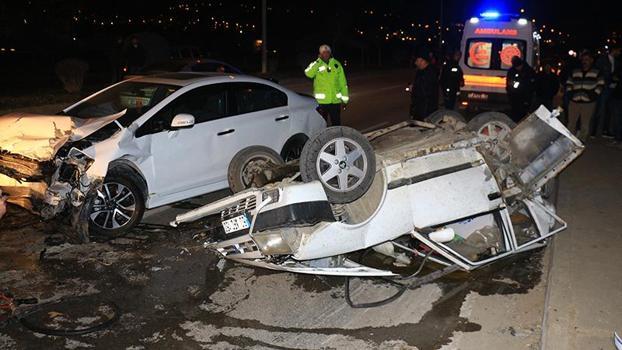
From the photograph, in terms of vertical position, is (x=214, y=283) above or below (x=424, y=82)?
below

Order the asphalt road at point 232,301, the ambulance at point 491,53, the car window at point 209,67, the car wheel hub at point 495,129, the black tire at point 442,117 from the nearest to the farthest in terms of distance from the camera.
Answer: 1. the asphalt road at point 232,301
2. the car wheel hub at point 495,129
3. the black tire at point 442,117
4. the ambulance at point 491,53
5. the car window at point 209,67

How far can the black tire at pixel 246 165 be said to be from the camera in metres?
6.21

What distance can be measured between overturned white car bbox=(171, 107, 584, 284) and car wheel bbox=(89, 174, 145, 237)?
1.25 metres

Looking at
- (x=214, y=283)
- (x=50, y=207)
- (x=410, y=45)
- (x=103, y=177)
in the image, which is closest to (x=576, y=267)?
(x=214, y=283)

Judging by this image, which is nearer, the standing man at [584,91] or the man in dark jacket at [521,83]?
the standing man at [584,91]

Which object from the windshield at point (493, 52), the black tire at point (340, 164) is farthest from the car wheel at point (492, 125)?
the windshield at point (493, 52)

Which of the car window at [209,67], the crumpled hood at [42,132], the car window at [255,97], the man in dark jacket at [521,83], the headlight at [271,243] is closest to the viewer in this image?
the headlight at [271,243]

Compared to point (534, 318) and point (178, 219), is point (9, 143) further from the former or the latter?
point (534, 318)

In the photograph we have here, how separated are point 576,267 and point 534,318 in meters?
1.12

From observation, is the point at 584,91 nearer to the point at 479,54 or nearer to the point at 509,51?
the point at 509,51

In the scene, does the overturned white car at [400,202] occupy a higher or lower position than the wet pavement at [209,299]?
Result: higher

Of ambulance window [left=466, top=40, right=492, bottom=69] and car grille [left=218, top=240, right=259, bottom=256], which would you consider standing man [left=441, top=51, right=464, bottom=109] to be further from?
car grille [left=218, top=240, right=259, bottom=256]

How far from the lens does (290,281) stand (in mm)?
5246

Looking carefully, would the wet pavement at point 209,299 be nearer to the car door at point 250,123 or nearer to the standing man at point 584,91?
the car door at point 250,123
